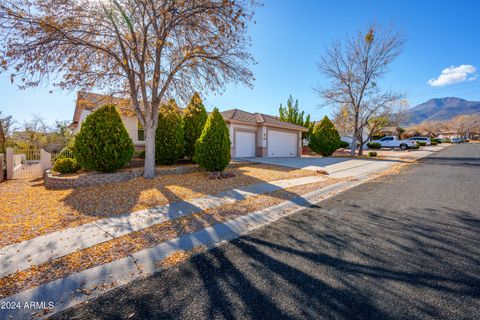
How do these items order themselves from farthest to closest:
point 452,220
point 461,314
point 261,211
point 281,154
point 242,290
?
point 281,154 → point 261,211 → point 452,220 → point 242,290 → point 461,314

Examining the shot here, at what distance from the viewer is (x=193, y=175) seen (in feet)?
32.4

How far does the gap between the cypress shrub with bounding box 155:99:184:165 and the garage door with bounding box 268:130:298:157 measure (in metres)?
9.09

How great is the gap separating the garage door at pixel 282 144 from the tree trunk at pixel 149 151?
11303 millimetres

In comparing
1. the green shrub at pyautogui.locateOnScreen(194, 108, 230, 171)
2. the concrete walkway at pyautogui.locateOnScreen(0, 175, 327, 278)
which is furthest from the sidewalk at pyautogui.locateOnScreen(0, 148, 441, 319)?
the green shrub at pyautogui.locateOnScreen(194, 108, 230, 171)

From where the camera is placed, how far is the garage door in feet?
61.8

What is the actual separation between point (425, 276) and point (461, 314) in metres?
0.63

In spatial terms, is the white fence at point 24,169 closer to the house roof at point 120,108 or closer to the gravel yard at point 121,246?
the house roof at point 120,108

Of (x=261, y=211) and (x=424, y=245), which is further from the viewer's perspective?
(x=261, y=211)

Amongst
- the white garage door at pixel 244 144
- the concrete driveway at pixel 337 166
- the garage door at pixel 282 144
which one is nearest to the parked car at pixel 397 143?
the garage door at pixel 282 144

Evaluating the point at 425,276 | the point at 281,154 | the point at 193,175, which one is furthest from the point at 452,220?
the point at 281,154

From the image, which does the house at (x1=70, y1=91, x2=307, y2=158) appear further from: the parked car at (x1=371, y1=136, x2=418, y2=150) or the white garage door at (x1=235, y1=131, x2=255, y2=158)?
the parked car at (x1=371, y1=136, x2=418, y2=150)

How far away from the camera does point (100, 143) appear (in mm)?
8609

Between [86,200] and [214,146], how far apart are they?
15.6 feet

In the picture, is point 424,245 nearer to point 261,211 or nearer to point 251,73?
point 261,211
